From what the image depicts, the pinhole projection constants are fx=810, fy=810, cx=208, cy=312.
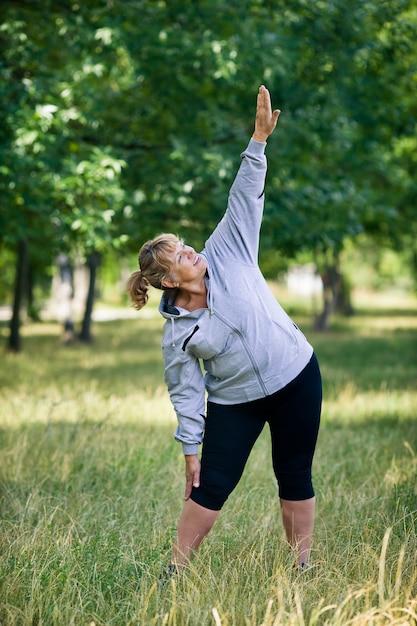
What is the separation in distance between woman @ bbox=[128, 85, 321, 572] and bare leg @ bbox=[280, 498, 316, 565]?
9 cm

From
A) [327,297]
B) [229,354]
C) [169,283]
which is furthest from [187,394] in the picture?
[327,297]

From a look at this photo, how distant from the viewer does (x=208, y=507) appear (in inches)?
135

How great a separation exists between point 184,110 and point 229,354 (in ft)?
24.4

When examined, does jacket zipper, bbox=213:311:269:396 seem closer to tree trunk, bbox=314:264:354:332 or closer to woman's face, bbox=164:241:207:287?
woman's face, bbox=164:241:207:287

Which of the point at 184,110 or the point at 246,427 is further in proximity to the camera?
the point at 184,110

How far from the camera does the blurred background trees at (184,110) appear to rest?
8.71 m

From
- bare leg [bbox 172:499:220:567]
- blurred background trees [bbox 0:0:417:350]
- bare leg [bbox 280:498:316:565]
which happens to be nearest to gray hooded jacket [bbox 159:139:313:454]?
bare leg [bbox 172:499:220:567]

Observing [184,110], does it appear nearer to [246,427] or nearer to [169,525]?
[169,525]

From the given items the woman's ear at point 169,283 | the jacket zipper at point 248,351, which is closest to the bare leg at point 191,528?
the jacket zipper at point 248,351

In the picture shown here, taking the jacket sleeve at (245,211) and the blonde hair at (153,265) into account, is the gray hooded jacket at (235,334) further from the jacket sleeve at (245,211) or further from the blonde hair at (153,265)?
the blonde hair at (153,265)

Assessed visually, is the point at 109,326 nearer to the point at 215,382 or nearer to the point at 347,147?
the point at 347,147

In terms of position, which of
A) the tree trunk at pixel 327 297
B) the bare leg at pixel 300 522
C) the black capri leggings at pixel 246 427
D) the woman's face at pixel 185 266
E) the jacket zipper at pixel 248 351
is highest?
the woman's face at pixel 185 266

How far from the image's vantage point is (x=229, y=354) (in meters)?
3.37

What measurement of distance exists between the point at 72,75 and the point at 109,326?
56.4 ft
